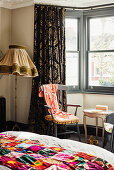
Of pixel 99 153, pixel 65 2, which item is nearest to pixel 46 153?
pixel 99 153

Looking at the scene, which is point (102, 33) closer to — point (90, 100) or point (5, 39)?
point (90, 100)

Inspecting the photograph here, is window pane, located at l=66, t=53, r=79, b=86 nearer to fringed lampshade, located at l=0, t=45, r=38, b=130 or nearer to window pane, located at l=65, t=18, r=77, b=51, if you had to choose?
window pane, located at l=65, t=18, r=77, b=51

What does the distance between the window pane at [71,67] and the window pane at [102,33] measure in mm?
427

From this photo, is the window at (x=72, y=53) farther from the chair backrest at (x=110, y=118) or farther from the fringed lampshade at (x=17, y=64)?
the chair backrest at (x=110, y=118)

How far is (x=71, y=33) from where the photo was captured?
509 centimetres

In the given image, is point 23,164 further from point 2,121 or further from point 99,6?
point 99,6

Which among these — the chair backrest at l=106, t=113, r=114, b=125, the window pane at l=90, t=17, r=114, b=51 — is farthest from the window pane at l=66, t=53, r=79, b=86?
the chair backrest at l=106, t=113, r=114, b=125

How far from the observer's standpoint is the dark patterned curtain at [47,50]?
4.75 meters

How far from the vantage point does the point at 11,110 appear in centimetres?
534

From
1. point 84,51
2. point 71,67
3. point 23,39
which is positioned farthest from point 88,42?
point 23,39

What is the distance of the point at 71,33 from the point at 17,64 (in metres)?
1.51

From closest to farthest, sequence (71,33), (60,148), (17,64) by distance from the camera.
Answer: (60,148) → (17,64) → (71,33)

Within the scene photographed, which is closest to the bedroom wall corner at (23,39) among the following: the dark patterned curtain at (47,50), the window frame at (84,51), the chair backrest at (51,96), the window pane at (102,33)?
the dark patterned curtain at (47,50)

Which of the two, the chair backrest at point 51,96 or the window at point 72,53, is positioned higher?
the window at point 72,53
